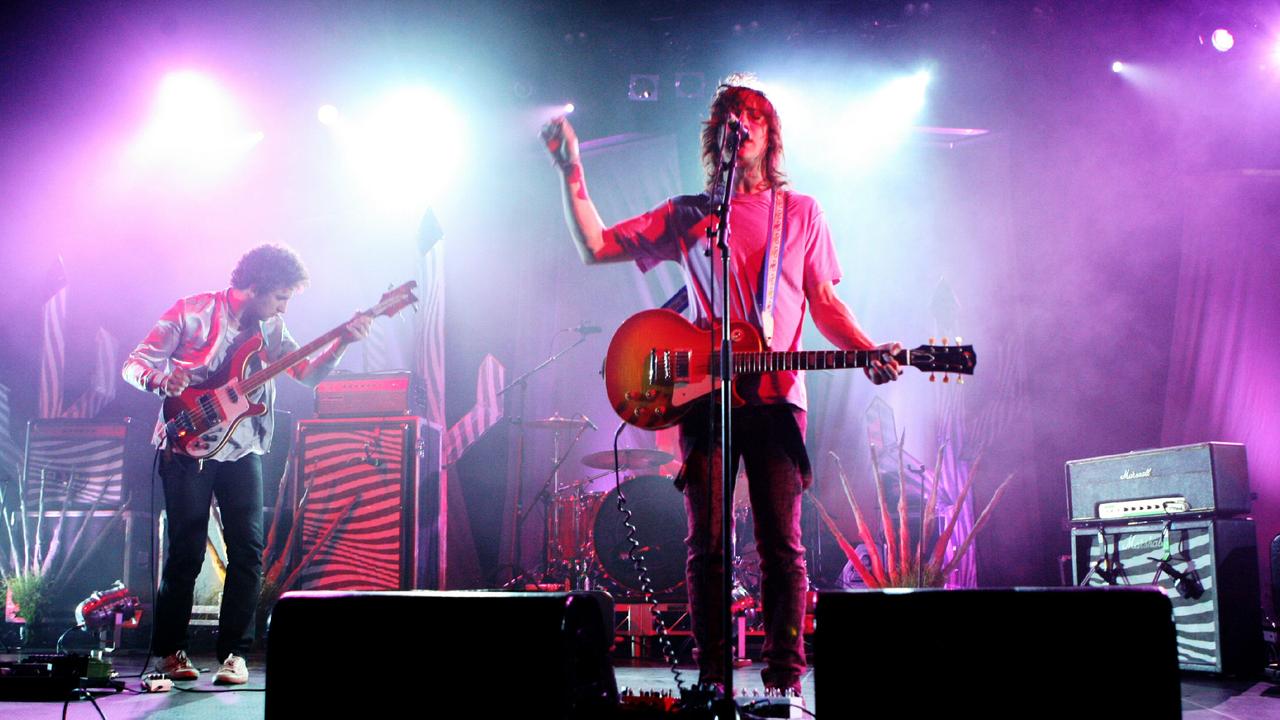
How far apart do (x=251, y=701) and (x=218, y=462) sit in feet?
4.18

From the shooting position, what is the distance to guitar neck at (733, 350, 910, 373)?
10.0 ft

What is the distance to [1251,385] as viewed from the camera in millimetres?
6707

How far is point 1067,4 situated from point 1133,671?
6519mm

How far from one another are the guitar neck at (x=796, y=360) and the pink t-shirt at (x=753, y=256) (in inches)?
2.1

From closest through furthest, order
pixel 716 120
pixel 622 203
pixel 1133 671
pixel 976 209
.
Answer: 1. pixel 1133 671
2. pixel 716 120
3. pixel 976 209
4. pixel 622 203

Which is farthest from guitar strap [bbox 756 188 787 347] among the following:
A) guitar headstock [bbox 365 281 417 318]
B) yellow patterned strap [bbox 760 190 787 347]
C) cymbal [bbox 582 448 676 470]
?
cymbal [bbox 582 448 676 470]

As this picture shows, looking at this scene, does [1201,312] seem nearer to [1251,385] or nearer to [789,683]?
[1251,385]

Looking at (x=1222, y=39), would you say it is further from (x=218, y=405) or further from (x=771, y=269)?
(x=218, y=405)

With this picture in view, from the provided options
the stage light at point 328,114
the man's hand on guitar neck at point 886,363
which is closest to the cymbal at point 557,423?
the stage light at point 328,114

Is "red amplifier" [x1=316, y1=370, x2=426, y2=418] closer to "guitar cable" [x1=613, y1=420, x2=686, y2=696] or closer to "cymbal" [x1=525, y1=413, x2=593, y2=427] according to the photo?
"cymbal" [x1=525, y1=413, x2=593, y2=427]

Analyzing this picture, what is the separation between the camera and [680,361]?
3129 millimetres

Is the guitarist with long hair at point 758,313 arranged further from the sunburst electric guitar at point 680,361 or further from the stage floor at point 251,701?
the stage floor at point 251,701

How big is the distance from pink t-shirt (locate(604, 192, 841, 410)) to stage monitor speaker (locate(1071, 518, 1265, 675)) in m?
2.75

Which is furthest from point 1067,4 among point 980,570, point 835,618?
point 835,618
